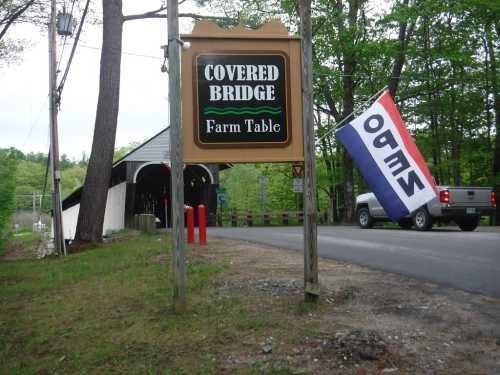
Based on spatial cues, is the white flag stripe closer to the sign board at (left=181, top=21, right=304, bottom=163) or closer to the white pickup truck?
the sign board at (left=181, top=21, right=304, bottom=163)

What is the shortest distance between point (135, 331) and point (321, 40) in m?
25.4

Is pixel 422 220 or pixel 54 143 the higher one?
pixel 54 143

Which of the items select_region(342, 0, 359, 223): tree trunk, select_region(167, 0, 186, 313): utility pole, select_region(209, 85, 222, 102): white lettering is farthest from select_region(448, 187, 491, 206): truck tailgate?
select_region(167, 0, 186, 313): utility pole

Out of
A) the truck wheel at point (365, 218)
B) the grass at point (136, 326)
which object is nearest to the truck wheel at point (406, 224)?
the truck wheel at point (365, 218)

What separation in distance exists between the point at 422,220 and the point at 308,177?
12.0 meters

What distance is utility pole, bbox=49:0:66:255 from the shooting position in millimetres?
15789

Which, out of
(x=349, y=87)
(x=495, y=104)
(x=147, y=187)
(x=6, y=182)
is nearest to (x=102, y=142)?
(x=6, y=182)

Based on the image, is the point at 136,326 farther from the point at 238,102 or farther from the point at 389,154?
the point at 389,154

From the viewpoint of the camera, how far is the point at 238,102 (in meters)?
5.93

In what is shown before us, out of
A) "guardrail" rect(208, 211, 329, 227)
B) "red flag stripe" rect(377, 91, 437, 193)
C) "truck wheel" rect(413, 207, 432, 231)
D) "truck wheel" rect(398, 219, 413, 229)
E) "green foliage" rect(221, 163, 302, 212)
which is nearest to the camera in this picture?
"red flag stripe" rect(377, 91, 437, 193)

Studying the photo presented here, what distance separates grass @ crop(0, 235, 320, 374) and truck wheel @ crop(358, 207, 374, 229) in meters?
12.4

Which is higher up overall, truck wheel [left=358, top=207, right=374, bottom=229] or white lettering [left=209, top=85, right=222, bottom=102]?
white lettering [left=209, top=85, right=222, bottom=102]

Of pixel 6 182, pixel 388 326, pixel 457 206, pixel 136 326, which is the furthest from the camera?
pixel 6 182

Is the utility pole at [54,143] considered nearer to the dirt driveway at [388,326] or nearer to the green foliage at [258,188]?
the dirt driveway at [388,326]
